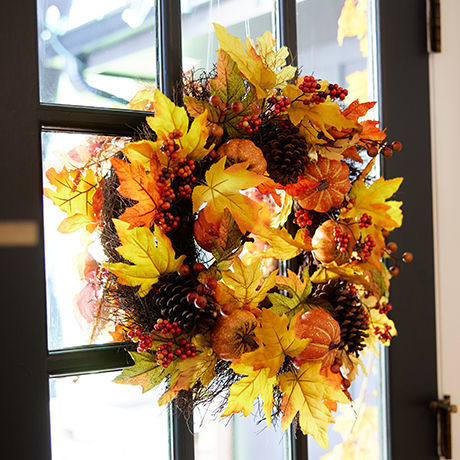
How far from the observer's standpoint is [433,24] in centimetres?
106

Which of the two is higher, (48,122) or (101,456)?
(48,122)

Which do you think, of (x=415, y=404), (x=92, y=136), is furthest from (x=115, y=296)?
(x=415, y=404)

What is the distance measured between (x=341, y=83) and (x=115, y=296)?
0.58 m

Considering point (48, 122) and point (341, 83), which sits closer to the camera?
point (48, 122)

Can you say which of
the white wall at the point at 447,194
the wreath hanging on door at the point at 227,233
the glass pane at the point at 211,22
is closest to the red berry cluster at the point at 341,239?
the wreath hanging on door at the point at 227,233

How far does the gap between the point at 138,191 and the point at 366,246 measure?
37 centimetres

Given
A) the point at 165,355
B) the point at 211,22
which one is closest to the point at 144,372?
the point at 165,355

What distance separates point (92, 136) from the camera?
730 mm

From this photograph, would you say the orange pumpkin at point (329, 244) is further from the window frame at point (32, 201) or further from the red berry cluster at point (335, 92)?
the window frame at point (32, 201)

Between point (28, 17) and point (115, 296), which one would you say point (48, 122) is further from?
point (115, 296)

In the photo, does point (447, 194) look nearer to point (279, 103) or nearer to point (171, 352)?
point (279, 103)

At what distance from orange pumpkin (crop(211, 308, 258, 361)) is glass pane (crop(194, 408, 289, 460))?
171 mm

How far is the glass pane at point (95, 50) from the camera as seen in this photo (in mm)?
702

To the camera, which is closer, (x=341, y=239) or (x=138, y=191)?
(x=138, y=191)
